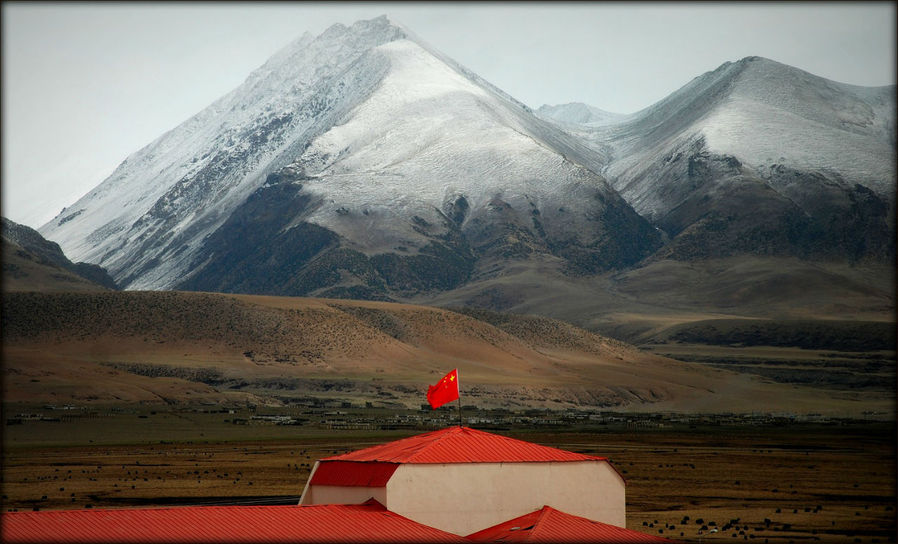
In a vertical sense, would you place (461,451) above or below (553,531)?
above

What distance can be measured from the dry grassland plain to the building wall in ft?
49.3

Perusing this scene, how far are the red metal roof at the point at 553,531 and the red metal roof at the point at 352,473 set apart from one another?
2.87 m

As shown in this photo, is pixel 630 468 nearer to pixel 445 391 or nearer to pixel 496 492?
pixel 445 391

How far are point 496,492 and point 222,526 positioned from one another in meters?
8.17

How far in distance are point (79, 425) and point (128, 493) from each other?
63.9 m

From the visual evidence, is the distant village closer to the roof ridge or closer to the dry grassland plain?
the dry grassland plain

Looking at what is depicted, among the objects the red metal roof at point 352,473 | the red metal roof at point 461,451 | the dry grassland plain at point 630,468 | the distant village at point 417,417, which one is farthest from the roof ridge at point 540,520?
the distant village at point 417,417

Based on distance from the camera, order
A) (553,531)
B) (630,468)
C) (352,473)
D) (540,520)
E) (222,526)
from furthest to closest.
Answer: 1. (630,468)
2. (352,473)
3. (540,520)
4. (553,531)
5. (222,526)

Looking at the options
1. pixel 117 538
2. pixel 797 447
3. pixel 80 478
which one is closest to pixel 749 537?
pixel 117 538

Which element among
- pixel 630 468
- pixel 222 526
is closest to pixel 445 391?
pixel 222 526

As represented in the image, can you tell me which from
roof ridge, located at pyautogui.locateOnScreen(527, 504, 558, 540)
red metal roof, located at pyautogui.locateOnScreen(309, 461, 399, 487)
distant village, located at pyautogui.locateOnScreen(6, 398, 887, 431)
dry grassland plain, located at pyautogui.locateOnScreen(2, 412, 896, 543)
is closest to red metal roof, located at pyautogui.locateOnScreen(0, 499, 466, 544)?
red metal roof, located at pyautogui.locateOnScreen(309, 461, 399, 487)

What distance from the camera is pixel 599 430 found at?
14575cm

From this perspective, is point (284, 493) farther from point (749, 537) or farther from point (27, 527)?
point (27, 527)

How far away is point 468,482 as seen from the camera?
3506cm
